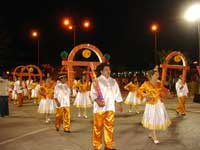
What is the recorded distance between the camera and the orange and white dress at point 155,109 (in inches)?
343

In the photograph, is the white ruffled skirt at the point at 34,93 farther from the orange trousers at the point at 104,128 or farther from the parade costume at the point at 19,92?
the orange trousers at the point at 104,128

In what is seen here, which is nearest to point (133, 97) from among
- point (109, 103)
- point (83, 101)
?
point (83, 101)

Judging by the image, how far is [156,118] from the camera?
8.73m

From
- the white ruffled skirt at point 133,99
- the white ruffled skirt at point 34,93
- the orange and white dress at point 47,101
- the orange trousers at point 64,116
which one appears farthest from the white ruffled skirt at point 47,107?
the white ruffled skirt at point 34,93

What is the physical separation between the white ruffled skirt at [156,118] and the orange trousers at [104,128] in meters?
1.60

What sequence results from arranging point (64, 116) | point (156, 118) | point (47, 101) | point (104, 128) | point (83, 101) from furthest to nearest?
point (83, 101) < point (47, 101) < point (64, 116) < point (156, 118) < point (104, 128)

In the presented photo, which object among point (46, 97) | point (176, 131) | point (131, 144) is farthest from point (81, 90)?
point (131, 144)

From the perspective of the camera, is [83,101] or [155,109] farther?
[83,101]

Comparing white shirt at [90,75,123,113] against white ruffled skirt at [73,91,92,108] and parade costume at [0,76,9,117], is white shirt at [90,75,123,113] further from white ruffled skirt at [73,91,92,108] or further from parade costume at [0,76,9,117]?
parade costume at [0,76,9,117]

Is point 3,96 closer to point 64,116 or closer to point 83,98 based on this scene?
point 83,98

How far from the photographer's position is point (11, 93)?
24.6 meters

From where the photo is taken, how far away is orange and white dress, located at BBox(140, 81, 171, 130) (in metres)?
8.71

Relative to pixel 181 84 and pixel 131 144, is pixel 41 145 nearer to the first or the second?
pixel 131 144

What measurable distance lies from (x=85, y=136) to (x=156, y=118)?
2263mm
